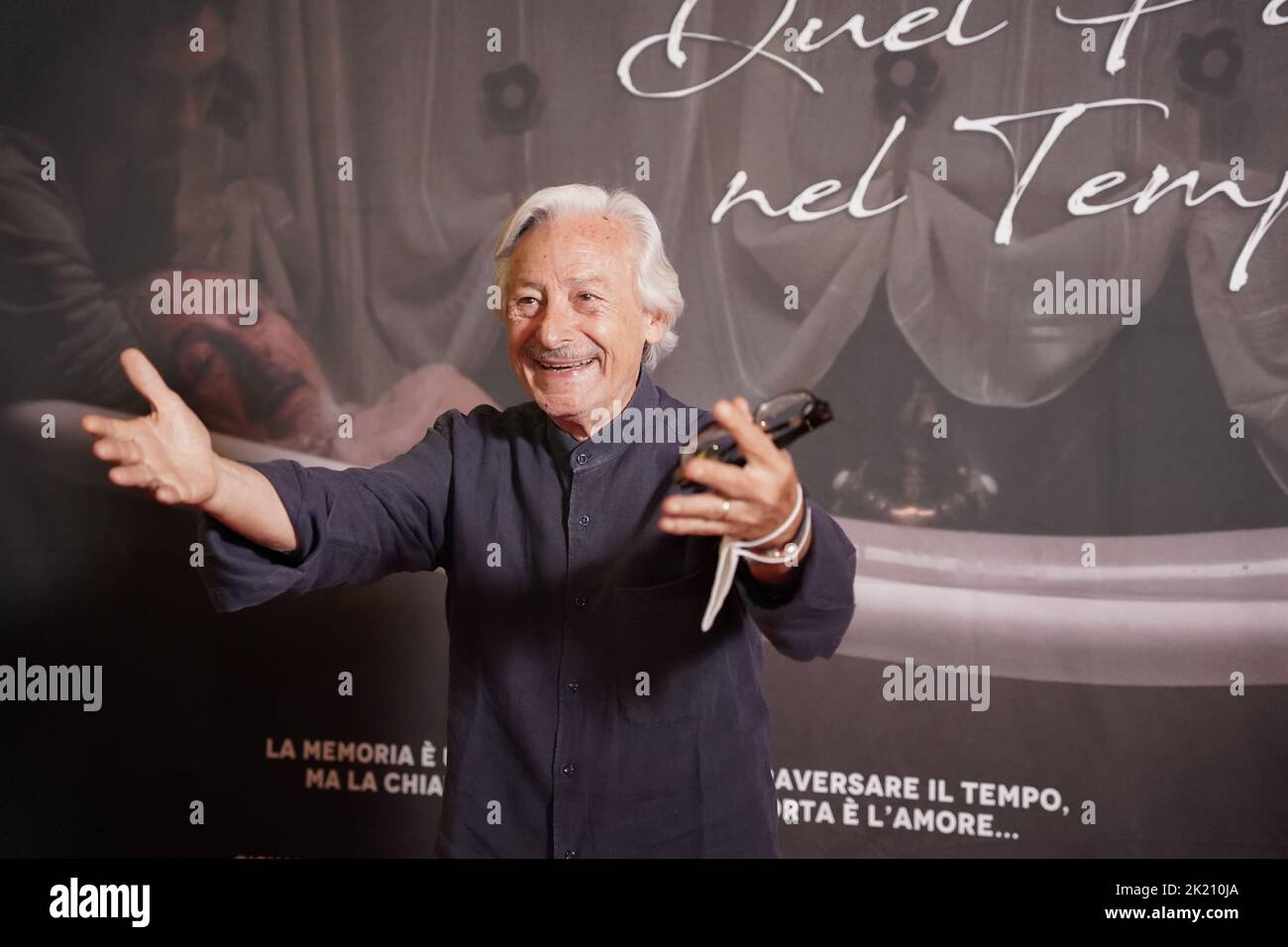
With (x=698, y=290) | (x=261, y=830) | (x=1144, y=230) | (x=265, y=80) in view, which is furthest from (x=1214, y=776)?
(x=265, y=80)

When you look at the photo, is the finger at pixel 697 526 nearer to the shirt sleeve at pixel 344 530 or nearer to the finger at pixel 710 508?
the finger at pixel 710 508

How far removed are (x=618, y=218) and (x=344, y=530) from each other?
0.63m

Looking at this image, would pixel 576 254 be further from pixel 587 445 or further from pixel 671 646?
pixel 671 646

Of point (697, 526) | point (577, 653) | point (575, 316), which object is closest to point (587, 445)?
point (575, 316)

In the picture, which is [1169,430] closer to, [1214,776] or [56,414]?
[1214,776]

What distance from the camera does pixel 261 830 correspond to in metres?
2.84

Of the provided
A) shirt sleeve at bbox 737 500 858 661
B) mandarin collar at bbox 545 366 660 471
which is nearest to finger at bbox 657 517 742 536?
shirt sleeve at bbox 737 500 858 661

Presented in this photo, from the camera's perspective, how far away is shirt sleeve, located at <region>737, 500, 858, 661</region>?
125 centimetres

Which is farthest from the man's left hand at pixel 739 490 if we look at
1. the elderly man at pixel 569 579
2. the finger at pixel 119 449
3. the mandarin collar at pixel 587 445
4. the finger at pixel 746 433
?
the finger at pixel 119 449

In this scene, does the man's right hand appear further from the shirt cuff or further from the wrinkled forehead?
the wrinkled forehead

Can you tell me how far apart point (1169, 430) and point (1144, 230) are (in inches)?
18.9

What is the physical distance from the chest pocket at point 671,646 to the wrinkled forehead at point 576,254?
47 centimetres

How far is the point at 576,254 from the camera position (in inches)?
61.6

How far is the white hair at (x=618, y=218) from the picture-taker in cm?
159
